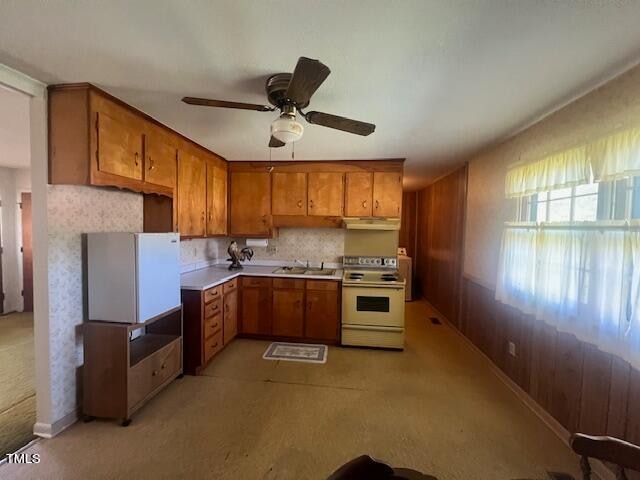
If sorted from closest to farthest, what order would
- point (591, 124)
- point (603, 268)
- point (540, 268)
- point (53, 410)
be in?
point (603, 268)
point (591, 124)
point (53, 410)
point (540, 268)

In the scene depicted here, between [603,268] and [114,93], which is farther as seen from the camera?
[114,93]

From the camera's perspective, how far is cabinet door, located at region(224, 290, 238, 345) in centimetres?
327

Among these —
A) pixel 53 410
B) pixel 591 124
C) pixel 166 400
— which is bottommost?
pixel 166 400

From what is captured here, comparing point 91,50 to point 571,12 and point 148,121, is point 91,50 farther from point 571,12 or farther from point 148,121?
point 571,12

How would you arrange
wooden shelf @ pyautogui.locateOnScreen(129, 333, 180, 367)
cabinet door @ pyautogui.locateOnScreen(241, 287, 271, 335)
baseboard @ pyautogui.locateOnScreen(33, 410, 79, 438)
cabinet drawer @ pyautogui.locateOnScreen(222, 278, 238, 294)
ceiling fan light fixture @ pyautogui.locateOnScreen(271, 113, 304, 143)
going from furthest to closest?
cabinet door @ pyautogui.locateOnScreen(241, 287, 271, 335)
cabinet drawer @ pyautogui.locateOnScreen(222, 278, 238, 294)
wooden shelf @ pyautogui.locateOnScreen(129, 333, 180, 367)
baseboard @ pyautogui.locateOnScreen(33, 410, 79, 438)
ceiling fan light fixture @ pyautogui.locateOnScreen(271, 113, 304, 143)

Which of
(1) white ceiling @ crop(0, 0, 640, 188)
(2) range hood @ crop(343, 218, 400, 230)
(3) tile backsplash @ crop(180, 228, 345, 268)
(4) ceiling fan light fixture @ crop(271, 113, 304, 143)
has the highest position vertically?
(1) white ceiling @ crop(0, 0, 640, 188)

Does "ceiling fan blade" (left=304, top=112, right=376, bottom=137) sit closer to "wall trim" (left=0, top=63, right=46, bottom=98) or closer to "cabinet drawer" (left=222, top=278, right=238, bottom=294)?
"wall trim" (left=0, top=63, right=46, bottom=98)

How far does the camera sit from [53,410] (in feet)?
6.33

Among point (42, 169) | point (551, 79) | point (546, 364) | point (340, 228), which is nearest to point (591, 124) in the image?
point (551, 79)

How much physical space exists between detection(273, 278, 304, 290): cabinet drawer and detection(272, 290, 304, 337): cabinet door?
5 centimetres

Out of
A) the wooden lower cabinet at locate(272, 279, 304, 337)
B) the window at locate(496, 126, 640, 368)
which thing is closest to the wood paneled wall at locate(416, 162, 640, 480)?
the window at locate(496, 126, 640, 368)

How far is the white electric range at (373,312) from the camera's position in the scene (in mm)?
3346

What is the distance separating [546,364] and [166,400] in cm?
310

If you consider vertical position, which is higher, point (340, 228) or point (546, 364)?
point (340, 228)
